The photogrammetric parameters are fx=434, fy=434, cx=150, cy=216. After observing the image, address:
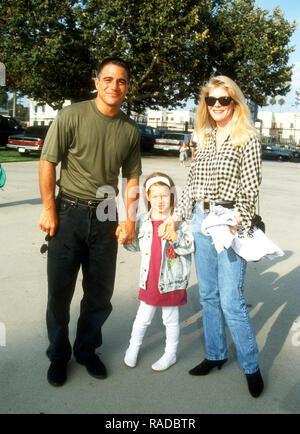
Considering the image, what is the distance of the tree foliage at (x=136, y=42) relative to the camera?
67.9 ft

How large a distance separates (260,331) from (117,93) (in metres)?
2.33

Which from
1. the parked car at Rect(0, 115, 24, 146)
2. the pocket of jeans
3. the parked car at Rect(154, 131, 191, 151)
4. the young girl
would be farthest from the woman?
the parked car at Rect(154, 131, 191, 151)

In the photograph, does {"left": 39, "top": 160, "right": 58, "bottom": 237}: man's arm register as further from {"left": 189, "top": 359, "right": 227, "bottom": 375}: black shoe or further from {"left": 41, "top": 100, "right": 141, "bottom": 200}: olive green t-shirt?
{"left": 189, "top": 359, "right": 227, "bottom": 375}: black shoe

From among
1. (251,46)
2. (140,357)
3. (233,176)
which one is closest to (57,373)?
(140,357)

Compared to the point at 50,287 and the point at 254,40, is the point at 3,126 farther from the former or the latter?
the point at 50,287

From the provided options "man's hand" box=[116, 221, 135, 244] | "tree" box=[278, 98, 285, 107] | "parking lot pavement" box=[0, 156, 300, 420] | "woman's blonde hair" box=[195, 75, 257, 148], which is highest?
"tree" box=[278, 98, 285, 107]

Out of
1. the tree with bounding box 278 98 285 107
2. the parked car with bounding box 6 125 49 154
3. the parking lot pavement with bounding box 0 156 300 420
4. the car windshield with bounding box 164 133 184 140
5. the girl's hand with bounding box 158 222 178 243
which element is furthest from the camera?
the tree with bounding box 278 98 285 107

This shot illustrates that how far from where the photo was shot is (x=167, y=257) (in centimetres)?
297

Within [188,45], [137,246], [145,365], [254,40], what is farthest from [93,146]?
[254,40]

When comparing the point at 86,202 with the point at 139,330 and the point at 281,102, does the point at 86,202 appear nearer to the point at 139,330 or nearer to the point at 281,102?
the point at 139,330

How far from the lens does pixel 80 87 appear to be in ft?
80.8

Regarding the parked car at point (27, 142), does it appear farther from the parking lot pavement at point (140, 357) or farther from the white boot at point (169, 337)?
the white boot at point (169, 337)

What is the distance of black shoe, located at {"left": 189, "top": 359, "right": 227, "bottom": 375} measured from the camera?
2980 millimetres

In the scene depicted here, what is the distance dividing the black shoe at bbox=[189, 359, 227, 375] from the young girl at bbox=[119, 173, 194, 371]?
0.18 m
